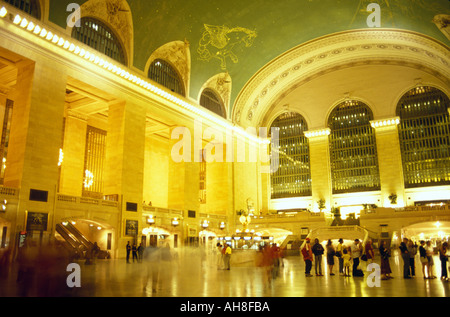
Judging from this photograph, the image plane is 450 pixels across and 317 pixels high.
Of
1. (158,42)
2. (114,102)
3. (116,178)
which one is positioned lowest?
(116,178)

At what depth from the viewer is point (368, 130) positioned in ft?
88.1

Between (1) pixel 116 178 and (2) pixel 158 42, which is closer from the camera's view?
(1) pixel 116 178

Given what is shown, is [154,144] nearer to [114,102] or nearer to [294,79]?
[114,102]

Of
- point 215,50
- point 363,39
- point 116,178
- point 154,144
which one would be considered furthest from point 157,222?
point 363,39

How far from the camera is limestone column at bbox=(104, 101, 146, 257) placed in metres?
17.1

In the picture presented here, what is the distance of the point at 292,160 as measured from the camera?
29.2 m

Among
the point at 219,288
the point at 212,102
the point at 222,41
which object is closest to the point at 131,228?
the point at 219,288

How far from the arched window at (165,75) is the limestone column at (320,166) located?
11501mm

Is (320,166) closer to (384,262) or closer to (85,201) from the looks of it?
(85,201)

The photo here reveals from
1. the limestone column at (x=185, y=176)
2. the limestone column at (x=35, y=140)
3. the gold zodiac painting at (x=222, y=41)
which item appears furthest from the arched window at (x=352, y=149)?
the limestone column at (x=35, y=140)
